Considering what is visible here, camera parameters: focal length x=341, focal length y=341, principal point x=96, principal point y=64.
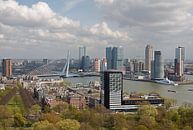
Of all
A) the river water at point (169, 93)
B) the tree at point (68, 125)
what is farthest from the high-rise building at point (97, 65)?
the tree at point (68, 125)

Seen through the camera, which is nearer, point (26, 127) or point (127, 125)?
point (127, 125)

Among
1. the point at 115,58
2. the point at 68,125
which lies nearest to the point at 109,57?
the point at 115,58

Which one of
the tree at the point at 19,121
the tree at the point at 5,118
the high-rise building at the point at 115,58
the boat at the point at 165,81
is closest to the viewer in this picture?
the tree at the point at 5,118

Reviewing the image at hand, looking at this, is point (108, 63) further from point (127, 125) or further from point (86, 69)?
point (127, 125)

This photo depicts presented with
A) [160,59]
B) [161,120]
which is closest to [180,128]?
[161,120]

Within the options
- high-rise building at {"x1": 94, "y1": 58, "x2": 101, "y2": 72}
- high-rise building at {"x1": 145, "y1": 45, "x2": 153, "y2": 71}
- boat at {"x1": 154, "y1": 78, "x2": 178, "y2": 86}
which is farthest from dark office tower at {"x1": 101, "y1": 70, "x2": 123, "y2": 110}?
high-rise building at {"x1": 94, "y1": 58, "x2": 101, "y2": 72}

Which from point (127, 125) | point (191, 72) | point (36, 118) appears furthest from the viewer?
point (191, 72)

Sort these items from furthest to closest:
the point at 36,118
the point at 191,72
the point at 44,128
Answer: the point at 191,72
the point at 36,118
the point at 44,128

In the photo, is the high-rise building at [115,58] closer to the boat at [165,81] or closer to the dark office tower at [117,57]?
the dark office tower at [117,57]

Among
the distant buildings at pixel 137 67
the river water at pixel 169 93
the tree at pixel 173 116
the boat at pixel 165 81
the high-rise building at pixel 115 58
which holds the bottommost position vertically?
the river water at pixel 169 93
